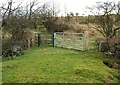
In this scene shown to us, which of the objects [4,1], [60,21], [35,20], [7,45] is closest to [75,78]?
[7,45]

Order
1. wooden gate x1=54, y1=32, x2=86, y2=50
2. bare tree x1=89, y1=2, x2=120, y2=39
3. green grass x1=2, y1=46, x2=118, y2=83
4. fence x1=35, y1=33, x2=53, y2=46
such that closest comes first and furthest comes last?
green grass x1=2, y1=46, x2=118, y2=83, bare tree x1=89, y1=2, x2=120, y2=39, wooden gate x1=54, y1=32, x2=86, y2=50, fence x1=35, y1=33, x2=53, y2=46

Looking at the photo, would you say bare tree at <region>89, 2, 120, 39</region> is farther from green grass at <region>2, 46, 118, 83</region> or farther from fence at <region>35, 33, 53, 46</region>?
green grass at <region>2, 46, 118, 83</region>

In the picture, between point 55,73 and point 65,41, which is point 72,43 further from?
point 55,73

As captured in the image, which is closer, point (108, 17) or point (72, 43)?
point (108, 17)

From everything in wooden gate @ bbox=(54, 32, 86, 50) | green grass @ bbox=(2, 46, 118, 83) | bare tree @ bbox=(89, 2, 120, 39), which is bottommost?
green grass @ bbox=(2, 46, 118, 83)

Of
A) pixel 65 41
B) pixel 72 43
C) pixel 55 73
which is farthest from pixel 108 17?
pixel 55 73

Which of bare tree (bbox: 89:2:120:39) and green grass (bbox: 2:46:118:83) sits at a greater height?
bare tree (bbox: 89:2:120:39)

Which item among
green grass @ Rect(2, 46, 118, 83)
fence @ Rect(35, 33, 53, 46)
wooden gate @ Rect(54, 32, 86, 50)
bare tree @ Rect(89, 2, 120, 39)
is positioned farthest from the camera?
fence @ Rect(35, 33, 53, 46)

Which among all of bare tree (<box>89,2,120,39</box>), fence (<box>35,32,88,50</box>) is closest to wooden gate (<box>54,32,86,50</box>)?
fence (<box>35,32,88,50</box>)

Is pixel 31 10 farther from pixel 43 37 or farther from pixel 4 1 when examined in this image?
pixel 4 1

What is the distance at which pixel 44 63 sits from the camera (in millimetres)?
8586

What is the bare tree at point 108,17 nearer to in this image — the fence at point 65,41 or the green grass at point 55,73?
the fence at point 65,41

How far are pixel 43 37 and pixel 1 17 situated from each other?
543 centimetres

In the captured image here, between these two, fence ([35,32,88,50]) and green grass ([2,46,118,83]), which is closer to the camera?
green grass ([2,46,118,83])
